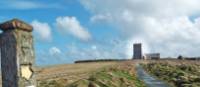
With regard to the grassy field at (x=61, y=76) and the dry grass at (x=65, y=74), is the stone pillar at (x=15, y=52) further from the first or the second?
the dry grass at (x=65, y=74)

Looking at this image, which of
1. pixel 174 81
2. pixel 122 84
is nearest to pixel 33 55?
pixel 122 84

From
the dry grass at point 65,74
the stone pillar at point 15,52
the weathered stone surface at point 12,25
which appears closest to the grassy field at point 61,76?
the dry grass at point 65,74

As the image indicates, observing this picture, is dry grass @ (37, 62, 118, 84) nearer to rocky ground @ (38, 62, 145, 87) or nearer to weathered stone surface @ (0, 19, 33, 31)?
→ rocky ground @ (38, 62, 145, 87)

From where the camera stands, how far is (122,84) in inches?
1703

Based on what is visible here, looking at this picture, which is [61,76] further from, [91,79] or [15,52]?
[15,52]

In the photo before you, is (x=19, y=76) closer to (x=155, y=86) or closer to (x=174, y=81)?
(x=155, y=86)

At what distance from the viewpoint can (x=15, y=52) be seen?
9.97 metres

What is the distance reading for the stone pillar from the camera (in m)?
10.0

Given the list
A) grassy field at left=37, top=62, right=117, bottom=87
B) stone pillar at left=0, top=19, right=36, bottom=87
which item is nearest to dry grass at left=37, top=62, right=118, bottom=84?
grassy field at left=37, top=62, right=117, bottom=87

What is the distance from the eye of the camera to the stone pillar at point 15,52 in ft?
32.8

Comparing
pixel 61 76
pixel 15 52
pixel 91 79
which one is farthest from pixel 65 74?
pixel 15 52

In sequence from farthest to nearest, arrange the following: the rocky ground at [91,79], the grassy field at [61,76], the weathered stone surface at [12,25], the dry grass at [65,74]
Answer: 1. the dry grass at [65,74]
2. the grassy field at [61,76]
3. the rocky ground at [91,79]
4. the weathered stone surface at [12,25]

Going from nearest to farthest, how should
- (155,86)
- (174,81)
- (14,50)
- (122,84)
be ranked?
(14,50) → (122,84) → (155,86) → (174,81)

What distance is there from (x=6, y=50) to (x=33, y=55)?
734 mm
